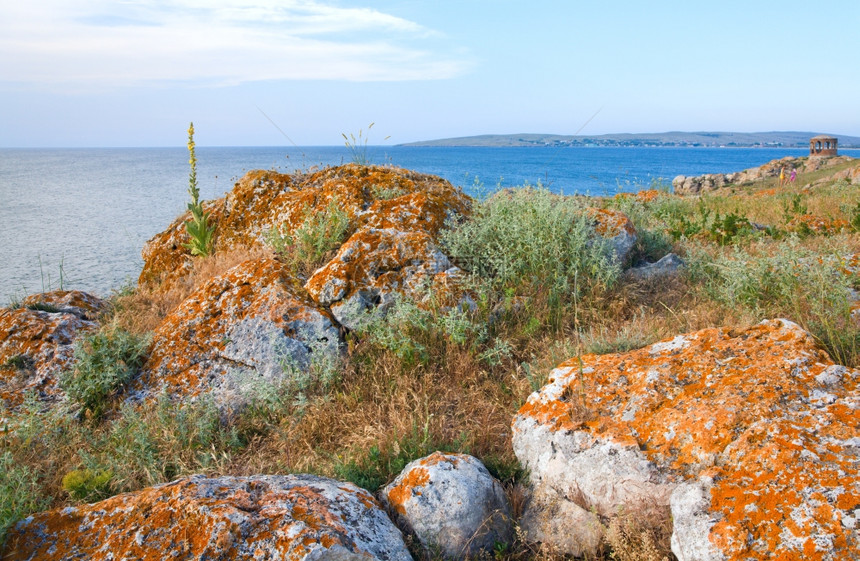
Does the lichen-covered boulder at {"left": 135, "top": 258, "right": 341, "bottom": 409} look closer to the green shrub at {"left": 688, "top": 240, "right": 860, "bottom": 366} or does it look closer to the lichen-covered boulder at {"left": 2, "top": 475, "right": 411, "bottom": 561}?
the lichen-covered boulder at {"left": 2, "top": 475, "right": 411, "bottom": 561}

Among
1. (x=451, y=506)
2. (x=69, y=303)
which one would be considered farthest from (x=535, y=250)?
(x=69, y=303)

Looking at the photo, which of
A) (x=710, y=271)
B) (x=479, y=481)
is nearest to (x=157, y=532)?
(x=479, y=481)

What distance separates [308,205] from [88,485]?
403cm

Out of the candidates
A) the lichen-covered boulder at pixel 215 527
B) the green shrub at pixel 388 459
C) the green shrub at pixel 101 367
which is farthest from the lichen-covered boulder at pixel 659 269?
the green shrub at pixel 101 367

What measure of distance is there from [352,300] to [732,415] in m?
3.20

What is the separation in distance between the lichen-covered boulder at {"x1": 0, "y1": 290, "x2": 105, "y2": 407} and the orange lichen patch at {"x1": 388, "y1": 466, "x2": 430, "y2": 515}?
3.33 m

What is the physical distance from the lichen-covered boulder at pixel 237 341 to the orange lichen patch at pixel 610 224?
3255 mm

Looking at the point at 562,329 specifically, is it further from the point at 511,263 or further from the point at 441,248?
the point at 441,248

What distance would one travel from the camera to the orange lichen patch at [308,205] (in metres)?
6.25

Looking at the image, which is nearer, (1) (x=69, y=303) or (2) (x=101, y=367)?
(2) (x=101, y=367)

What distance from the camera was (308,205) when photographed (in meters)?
6.70

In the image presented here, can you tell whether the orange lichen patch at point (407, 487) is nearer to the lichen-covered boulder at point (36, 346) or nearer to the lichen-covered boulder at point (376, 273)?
the lichen-covered boulder at point (376, 273)

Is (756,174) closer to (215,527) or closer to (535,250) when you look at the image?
(535,250)

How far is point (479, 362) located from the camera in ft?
15.0
